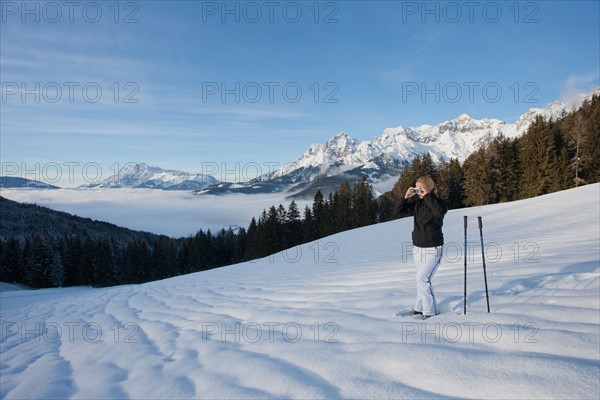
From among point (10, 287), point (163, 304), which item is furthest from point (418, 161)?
point (10, 287)

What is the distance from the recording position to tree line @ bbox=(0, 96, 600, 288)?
125 ft

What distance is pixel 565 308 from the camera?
4.19 metres

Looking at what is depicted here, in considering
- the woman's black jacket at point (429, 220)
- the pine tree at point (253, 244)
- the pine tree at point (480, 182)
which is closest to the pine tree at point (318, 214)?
the pine tree at point (253, 244)

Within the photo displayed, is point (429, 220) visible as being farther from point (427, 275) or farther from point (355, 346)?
point (355, 346)

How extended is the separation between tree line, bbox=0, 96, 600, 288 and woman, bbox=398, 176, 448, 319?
1138 inches

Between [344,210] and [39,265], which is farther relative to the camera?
[344,210]

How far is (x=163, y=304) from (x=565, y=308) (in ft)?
32.7

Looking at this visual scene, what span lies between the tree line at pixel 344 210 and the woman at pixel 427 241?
28898 millimetres

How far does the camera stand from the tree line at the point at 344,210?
3808 centimetres

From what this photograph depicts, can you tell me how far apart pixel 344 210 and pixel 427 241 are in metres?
52.3

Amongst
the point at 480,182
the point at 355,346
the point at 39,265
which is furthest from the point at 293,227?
the point at 355,346

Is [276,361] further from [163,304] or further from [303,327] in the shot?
[163,304]

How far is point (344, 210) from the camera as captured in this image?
56719 mm

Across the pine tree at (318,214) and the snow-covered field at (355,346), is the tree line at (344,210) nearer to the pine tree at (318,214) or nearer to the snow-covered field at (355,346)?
the pine tree at (318,214)
